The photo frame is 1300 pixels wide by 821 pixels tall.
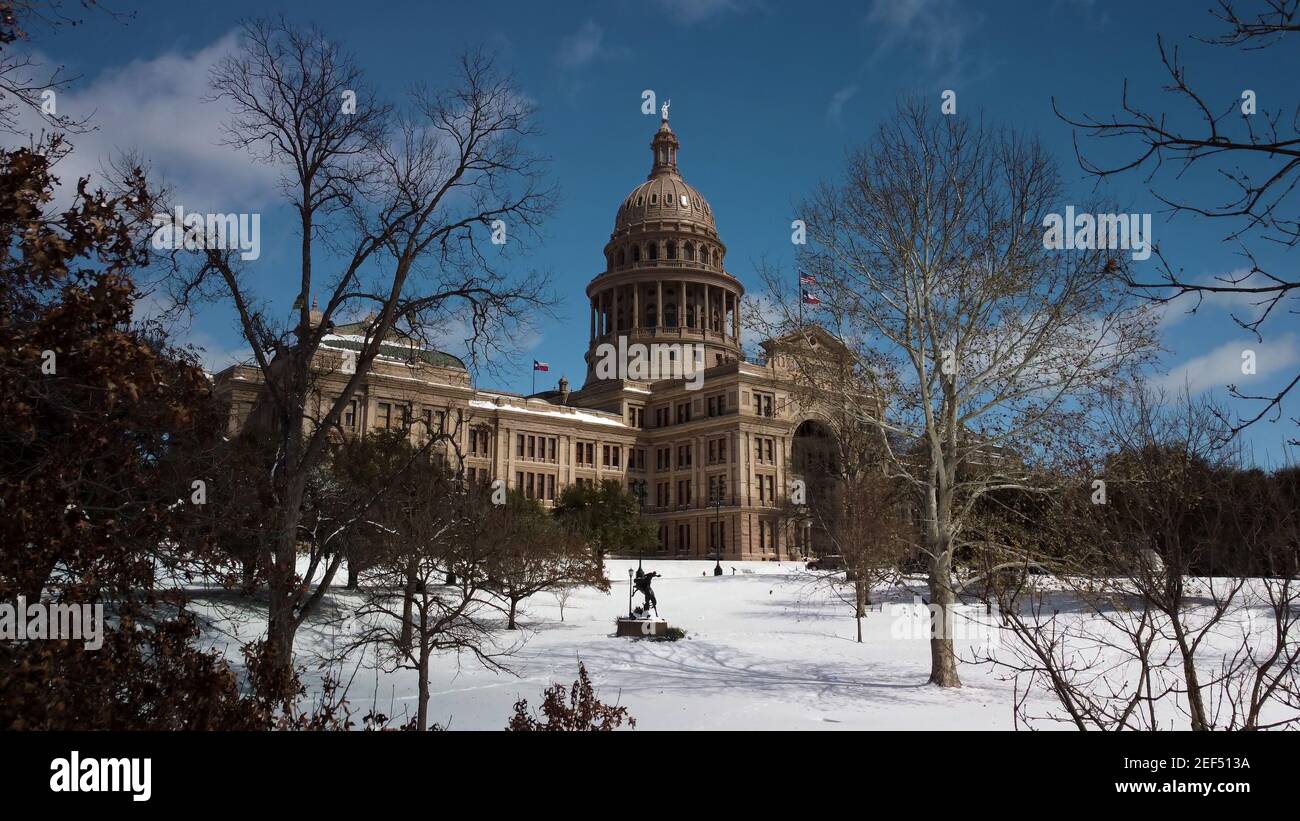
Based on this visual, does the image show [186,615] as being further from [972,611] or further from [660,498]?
[660,498]

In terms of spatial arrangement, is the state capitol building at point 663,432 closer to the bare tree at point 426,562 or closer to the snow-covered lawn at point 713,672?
the snow-covered lawn at point 713,672

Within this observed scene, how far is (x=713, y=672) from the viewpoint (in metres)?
20.2

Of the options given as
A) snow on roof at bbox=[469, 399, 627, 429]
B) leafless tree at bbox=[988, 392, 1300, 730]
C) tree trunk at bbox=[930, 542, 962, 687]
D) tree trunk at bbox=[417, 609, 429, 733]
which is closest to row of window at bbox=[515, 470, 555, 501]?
snow on roof at bbox=[469, 399, 627, 429]

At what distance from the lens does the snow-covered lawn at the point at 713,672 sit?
1456cm

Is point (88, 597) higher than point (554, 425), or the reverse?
point (554, 425)

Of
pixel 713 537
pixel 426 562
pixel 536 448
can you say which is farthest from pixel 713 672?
pixel 536 448

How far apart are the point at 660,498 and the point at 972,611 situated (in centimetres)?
5596

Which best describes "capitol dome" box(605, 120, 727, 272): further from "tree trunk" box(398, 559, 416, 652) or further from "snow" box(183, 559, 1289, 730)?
"tree trunk" box(398, 559, 416, 652)

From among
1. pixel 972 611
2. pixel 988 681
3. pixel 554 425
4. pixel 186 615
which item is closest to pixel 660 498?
pixel 554 425

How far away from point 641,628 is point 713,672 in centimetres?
670

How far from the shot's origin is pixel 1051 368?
17094mm

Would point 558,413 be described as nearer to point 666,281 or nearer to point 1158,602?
point 666,281

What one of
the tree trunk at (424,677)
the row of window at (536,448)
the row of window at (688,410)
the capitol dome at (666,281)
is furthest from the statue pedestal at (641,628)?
the capitol dome at (666,281)
